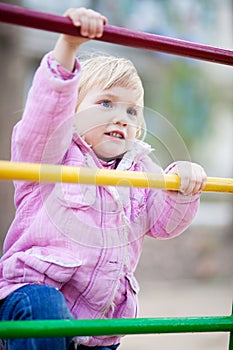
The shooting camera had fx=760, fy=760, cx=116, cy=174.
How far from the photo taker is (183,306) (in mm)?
5922

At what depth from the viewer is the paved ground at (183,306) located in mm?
4980

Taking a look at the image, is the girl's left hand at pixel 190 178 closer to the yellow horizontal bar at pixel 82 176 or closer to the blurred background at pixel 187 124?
the yellow horizontal bar at pixel 82 176

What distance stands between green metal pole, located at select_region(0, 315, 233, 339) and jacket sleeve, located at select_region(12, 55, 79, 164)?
28cm

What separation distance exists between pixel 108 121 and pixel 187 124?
6980 millimetres

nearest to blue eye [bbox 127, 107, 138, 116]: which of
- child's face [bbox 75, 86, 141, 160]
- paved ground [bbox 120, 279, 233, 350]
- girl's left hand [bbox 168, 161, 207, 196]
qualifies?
child's face [bbox 75, 86, 141, 160]

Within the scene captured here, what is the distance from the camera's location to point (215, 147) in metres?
8.53

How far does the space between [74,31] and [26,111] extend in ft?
0.58

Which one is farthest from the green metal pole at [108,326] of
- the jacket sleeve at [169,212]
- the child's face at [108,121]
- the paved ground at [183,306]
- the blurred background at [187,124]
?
the blurred background at [187,124]

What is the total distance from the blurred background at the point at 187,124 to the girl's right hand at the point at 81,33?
3688mm

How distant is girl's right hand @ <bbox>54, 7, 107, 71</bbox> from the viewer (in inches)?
45.4

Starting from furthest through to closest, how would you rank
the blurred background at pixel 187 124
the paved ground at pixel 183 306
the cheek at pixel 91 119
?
1. the blurred background at pixel 187 124
2. the paved ground at pixel 183 306
3. the cheek at pixel 91 119

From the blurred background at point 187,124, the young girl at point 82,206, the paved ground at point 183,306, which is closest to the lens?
the young girl at point 82,206

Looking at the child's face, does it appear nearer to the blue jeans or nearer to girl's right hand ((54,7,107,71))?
girl's right hand ((54,7,107,71))

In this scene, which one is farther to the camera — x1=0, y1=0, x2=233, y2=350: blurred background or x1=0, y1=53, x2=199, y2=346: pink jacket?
x1=0, y1=0, x2=233, y2=350: blurred background
